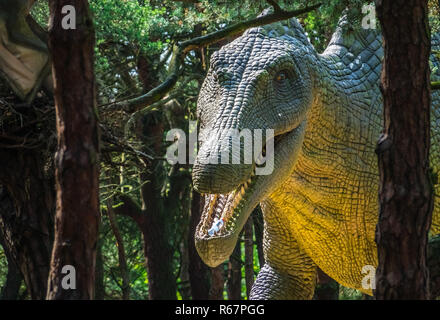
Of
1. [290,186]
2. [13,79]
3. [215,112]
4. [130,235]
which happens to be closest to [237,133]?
[215,112]

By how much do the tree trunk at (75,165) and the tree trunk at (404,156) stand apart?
1416 millimetres

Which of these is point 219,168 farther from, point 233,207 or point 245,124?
point 245,124

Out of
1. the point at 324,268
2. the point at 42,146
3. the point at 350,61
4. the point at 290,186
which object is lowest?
the point at 324,268

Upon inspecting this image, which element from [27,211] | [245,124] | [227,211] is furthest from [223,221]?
[27,211]

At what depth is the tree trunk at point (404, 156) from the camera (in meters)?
4.39

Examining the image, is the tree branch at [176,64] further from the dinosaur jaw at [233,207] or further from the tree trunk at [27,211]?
the dinosaur jaw at [233,207]

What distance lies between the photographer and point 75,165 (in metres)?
4.25

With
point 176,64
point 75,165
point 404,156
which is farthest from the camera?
point 176,64

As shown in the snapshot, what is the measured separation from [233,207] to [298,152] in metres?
0.73

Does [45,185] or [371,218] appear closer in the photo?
[371,218]

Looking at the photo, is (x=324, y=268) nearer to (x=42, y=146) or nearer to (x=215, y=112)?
(x=215, y=112)

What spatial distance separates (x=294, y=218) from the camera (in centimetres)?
661
